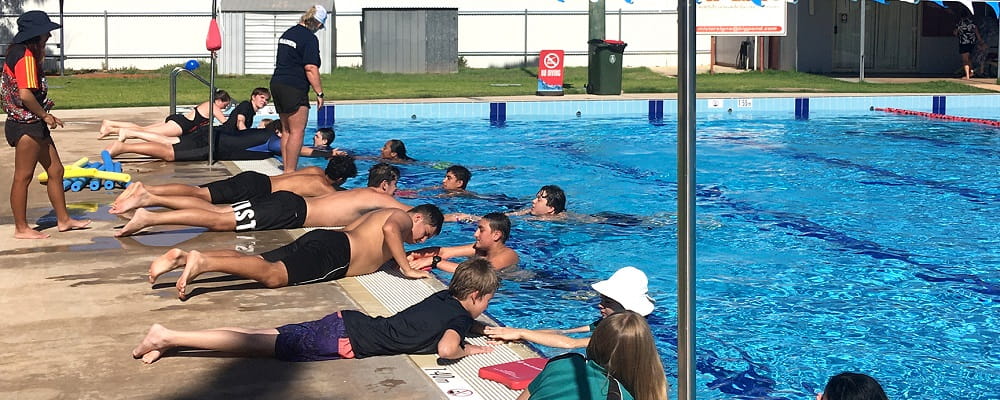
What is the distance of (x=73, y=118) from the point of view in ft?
55.1

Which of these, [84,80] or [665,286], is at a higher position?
[84,80]

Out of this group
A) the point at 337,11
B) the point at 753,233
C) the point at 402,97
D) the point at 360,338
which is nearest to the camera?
the point at 360,338

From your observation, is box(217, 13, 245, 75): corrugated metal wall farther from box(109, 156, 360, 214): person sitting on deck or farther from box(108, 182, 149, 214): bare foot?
box(108, 182, 149, 214): bare foot

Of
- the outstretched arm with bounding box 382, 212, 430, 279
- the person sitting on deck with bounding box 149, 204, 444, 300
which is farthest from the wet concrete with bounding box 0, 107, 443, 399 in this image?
the outstretched arm with bounding box 382, 212, 430, 279

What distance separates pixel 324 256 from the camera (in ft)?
22.9

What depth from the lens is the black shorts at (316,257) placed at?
6887mm

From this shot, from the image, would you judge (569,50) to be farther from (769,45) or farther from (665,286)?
(665,286)

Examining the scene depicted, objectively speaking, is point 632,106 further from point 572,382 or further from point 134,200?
point 572,382

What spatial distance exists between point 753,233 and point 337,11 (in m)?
23.1

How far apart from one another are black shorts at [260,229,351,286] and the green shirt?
9.99ft

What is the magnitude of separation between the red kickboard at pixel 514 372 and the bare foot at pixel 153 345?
4.63 ft

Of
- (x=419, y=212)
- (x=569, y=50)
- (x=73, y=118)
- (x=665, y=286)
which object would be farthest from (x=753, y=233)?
(x=569, y=50)

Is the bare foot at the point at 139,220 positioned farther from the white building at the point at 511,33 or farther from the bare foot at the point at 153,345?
the white building at the point at 511,33

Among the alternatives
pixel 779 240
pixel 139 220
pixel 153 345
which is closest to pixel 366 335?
pixel 153 345
